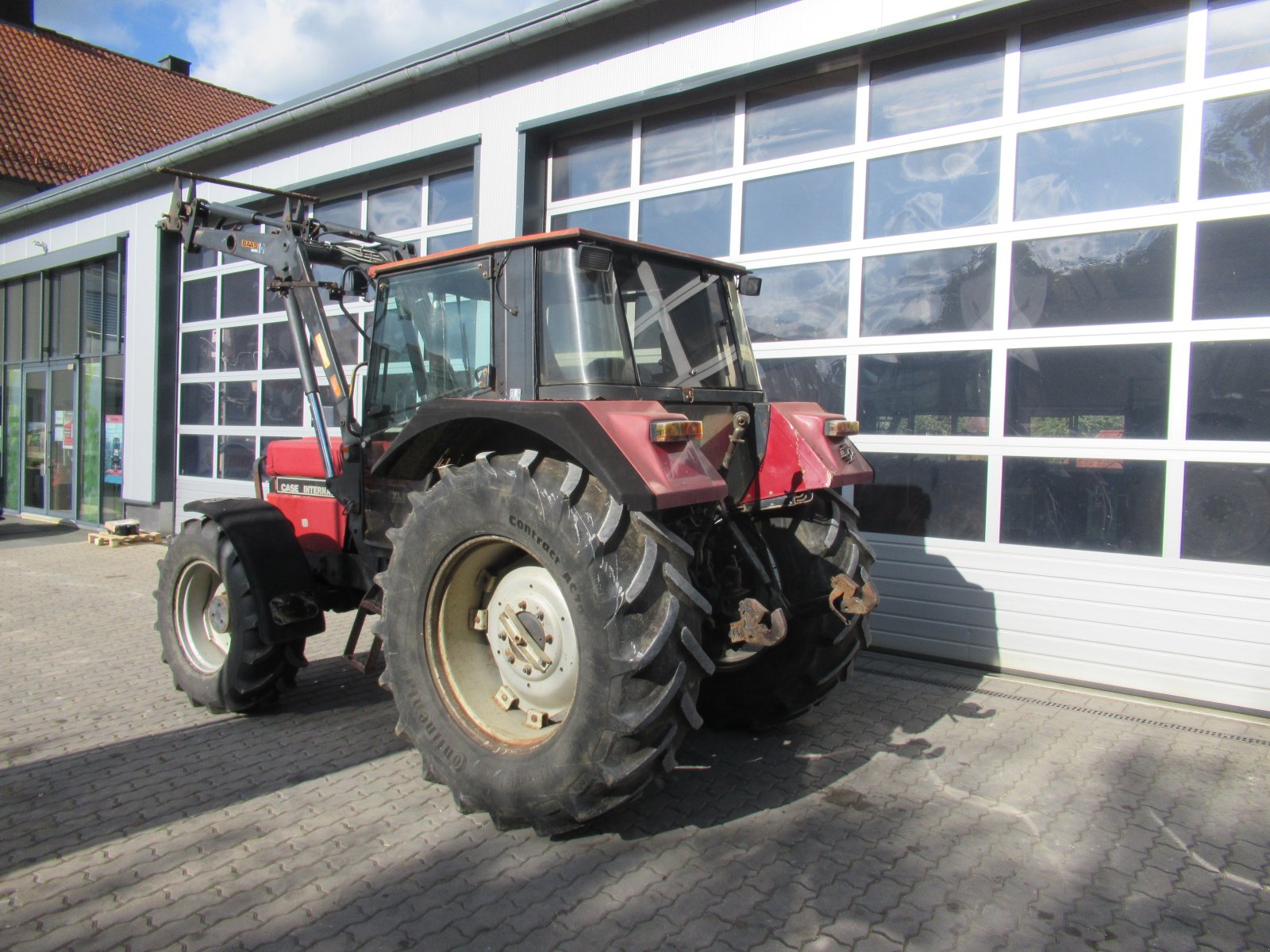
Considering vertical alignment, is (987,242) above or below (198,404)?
above

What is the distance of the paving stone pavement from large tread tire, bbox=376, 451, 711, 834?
0.31 metres

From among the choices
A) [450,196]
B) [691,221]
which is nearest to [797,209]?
[691,221]

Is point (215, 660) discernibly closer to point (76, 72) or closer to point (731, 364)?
point (731, 364)

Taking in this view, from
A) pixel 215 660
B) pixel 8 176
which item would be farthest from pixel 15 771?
pixel 8 176

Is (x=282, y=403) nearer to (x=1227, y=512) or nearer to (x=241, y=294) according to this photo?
(x=241, y=294)

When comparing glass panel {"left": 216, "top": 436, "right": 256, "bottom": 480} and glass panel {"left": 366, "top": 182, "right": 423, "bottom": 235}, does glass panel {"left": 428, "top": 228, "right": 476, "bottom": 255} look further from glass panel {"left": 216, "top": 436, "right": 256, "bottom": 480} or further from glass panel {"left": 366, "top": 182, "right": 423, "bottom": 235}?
glass panel {"left": 216, "top": 436, "right": 256, "bottom": 480}

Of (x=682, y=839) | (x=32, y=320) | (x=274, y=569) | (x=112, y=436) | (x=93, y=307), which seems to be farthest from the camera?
(x=32, y=320)

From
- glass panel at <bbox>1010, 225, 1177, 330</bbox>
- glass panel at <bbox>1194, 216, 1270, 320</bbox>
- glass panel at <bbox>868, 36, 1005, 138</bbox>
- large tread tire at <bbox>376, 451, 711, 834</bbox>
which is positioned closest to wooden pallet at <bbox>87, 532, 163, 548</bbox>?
large tread tire at <bbox>376, 451, 711, 834</bbox>

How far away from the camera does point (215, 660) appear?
4.82m

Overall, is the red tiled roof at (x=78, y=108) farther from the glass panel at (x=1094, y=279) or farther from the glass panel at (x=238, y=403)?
the glass panel at (x=1094, y=279)

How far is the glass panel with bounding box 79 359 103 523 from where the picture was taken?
1257cm

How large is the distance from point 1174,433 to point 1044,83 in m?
2.38

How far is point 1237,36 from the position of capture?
4.96m

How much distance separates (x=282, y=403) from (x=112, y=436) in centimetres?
390
